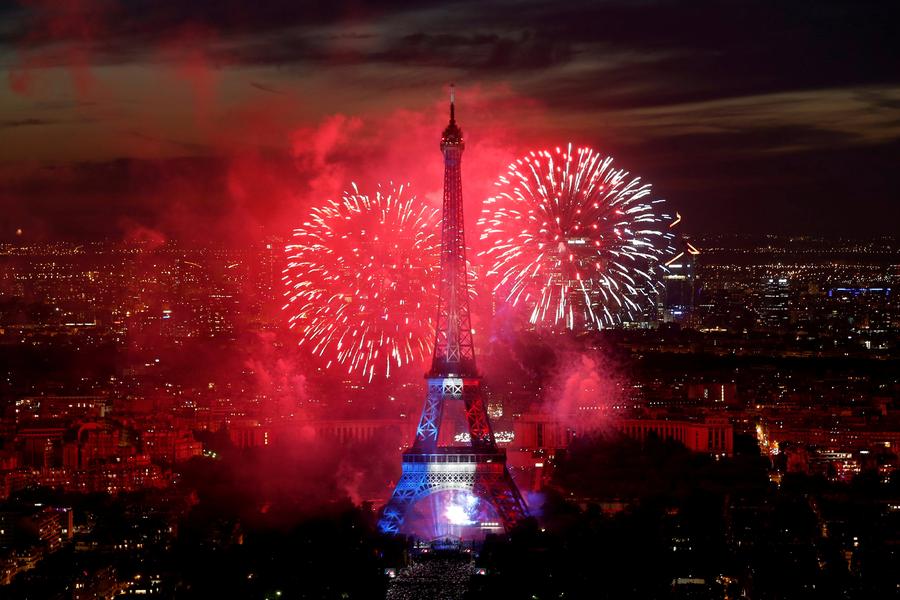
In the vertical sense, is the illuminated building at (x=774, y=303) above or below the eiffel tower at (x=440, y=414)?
above

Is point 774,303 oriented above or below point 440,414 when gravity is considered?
above

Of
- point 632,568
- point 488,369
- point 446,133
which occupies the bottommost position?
point 632,568

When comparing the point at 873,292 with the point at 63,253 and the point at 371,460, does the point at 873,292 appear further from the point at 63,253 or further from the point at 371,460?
the point at 371,460

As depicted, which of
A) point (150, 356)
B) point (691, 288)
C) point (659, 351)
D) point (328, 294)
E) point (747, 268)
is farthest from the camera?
point (747, 268)

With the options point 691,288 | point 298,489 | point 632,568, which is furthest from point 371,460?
point 691,288

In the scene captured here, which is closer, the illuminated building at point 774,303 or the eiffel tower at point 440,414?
the eiffel tower at point 440,414

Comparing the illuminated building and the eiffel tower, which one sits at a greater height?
the illuminated building

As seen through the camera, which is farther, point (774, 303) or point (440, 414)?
point (774, 303)

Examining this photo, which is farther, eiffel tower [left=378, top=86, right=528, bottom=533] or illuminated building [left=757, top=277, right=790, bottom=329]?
illuminated building [left=757, top=277, right=790, bottom=329]
